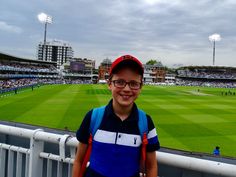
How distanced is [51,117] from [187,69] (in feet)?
428

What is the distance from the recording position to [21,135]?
3.29 meters

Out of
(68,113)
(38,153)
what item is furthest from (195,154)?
(68,113)

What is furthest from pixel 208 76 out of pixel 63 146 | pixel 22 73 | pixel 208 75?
pixel 63 146

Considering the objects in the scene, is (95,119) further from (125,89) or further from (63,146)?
(63,146)

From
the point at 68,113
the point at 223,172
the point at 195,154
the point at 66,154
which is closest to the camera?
the point at 223,172

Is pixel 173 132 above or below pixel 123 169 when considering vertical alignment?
below

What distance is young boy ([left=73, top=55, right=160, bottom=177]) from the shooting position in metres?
2.40

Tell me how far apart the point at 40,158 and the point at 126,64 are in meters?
1.60

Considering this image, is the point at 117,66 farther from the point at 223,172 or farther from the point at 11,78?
the point at 11,78

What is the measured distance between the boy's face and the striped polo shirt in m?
0.11

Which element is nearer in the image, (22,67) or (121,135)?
(121,135)

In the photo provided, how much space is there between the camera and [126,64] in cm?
245

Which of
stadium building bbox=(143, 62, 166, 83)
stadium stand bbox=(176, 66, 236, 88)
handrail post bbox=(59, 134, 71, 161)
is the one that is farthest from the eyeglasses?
stadium building bbox=(143, 62, 166, 83)

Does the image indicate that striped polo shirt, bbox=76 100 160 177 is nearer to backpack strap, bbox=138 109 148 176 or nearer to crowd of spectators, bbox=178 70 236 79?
backpack strap, bbox=138 109 148 176
